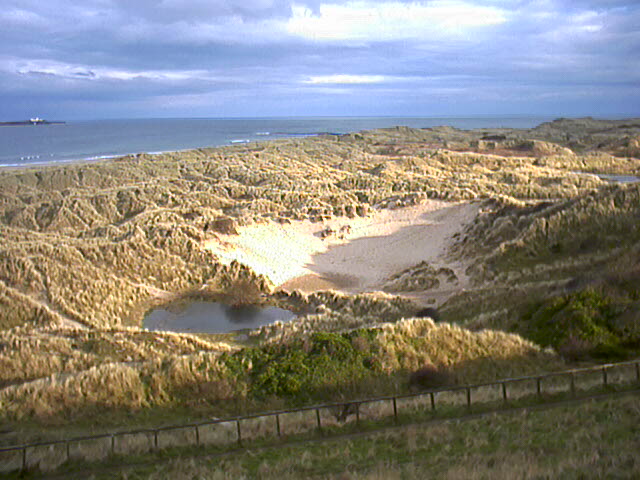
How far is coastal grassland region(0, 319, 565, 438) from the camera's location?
11070 millimetres

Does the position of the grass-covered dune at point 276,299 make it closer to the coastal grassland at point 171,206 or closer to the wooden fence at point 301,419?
the coastal grassland at point 171,206

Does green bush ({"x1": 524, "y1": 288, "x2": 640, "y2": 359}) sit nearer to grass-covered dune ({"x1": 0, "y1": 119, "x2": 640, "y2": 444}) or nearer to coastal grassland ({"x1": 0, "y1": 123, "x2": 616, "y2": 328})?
grass-covered dune ({"x1": 0, "y1": 119, "x2": 640, "y2": 444})

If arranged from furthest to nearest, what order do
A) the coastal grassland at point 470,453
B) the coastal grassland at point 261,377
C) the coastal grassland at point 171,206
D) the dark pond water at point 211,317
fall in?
the coastal grassland at point 171,206 < the dark pond water at point 211,317 < the coastal grassland at point 261,377 < the coastal grassland at point 470,453

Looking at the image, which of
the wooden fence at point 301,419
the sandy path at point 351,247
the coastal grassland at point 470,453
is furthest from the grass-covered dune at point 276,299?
the coastal grassland at point 470,453

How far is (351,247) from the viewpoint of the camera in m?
29.9

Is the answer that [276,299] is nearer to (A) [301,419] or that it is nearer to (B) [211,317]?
(B) [211,317]

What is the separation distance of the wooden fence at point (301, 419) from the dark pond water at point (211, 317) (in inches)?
372

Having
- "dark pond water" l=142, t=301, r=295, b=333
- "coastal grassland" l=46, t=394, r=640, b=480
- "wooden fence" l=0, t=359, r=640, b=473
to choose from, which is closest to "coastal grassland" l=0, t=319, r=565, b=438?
"wooden fence" l=0, t=359, r=640, b=473

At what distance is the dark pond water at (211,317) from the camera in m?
19.4

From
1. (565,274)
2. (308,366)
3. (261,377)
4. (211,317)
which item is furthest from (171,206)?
(308,366)

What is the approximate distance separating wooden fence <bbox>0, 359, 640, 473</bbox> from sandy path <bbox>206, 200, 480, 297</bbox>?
12.4 m

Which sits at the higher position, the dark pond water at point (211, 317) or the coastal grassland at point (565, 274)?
the coastal grassland at point (565, 274)

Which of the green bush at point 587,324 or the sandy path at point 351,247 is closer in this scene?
the green bush at point 587,324

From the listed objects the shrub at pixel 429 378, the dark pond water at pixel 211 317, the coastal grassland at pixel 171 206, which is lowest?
the dark pond water at pixel 211 317
